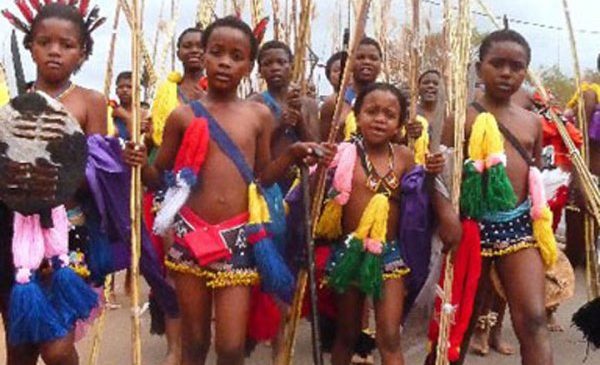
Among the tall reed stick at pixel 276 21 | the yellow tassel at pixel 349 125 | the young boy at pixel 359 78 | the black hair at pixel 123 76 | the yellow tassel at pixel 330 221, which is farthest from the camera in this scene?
the black hair at pixel 123 76

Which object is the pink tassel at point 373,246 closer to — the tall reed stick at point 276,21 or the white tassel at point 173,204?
the white tassel at point 173,204

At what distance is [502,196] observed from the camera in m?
3.83

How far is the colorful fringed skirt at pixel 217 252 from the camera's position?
11.2 ft

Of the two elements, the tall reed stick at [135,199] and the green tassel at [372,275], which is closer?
the tall reed stick at [135,199]

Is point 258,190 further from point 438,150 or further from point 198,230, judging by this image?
point 438,150

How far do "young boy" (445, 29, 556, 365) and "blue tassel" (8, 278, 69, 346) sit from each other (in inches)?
71.3

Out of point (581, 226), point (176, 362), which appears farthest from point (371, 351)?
point (581, 226)

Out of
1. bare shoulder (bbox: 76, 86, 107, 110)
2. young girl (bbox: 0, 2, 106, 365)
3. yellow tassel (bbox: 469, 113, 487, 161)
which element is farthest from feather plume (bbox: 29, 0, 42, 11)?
yellow tassel (bbox: 469, 113, 487, 161)

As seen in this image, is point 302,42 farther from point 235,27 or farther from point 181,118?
point 181,118

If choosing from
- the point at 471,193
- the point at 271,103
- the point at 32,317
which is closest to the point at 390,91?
the point at 471,193

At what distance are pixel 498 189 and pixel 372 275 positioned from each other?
2.16 feet

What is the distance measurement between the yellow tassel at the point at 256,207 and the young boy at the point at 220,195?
0.07ft

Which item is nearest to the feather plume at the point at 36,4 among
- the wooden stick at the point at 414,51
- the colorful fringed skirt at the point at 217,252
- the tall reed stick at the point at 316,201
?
the colorful fringed skirt at the point at 217,252

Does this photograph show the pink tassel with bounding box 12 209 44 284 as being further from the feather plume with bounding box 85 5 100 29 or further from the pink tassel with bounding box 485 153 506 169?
the pink tassel with bounding box 485 153 506 169
